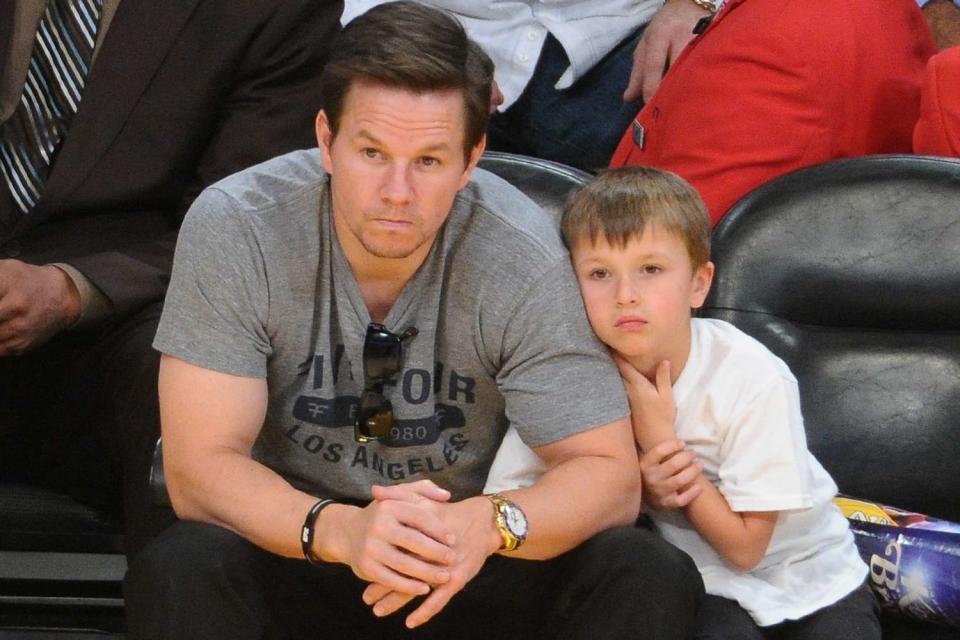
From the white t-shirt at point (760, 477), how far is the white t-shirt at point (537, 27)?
1234mm

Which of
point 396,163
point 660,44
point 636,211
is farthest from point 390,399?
point 660,44

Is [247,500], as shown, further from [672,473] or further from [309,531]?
[672,473]

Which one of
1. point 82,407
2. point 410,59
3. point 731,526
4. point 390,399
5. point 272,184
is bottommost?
point 82,407

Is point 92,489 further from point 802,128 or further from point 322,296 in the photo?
point 802,128

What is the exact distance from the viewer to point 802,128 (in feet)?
9.26

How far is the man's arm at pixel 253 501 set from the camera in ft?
6.92

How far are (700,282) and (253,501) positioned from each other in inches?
30.1

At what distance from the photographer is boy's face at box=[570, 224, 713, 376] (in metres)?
2.30

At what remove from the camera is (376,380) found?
2357 mm

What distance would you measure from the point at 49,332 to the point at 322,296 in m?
0.75

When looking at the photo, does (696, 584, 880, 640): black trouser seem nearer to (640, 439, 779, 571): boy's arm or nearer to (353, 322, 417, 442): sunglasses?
(640, 439, 779, 571): boy's arm

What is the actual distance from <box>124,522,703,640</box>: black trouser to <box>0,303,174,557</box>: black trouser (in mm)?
636

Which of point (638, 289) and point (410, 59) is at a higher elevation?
point (410, 59)

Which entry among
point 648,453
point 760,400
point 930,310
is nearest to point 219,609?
point 648,453
